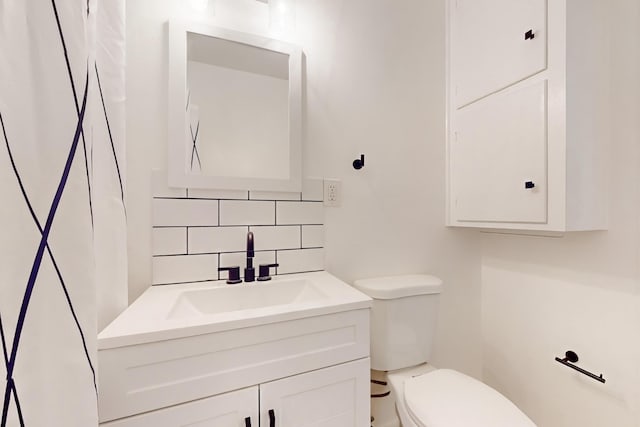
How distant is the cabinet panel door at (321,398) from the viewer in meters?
0.70

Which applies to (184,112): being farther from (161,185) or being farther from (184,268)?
(184,268)

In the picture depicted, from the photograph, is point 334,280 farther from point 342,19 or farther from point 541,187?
point 342,19

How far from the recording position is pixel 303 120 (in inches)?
46.7

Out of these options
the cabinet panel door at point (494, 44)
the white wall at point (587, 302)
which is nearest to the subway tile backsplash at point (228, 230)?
the cabinet panel door at point (494, 44)

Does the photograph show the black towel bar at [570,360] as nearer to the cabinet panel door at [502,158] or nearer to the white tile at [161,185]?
the cabinet panel door at [502,158]

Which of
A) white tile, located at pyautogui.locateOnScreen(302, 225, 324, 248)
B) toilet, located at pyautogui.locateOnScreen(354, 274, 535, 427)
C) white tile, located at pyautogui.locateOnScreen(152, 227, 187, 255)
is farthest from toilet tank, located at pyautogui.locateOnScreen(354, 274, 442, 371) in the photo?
white tile, located at pyautogui.locateOnScreen(152, 227, 187, 255)

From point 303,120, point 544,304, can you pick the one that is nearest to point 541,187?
point 544,304

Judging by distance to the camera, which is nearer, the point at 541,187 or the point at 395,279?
the point at 541,187

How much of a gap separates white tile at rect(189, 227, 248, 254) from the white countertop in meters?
0.16

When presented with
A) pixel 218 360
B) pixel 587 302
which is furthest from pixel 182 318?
pixel 587 302

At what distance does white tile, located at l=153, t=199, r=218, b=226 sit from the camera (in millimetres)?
985

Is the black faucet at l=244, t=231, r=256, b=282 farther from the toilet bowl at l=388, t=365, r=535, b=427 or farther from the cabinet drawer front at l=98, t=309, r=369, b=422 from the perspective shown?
the toilet bowl at l=388, t=365, r=535, b=427

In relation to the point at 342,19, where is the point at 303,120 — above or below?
below

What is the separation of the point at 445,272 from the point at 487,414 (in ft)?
2.32
